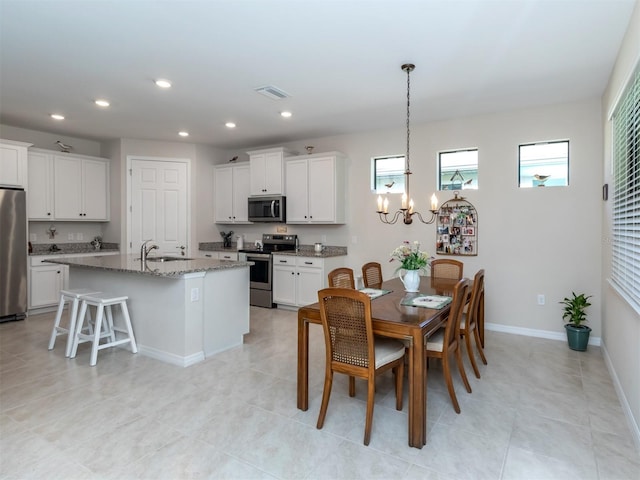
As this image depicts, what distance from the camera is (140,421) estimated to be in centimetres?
239

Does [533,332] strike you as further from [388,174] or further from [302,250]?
[302,250]

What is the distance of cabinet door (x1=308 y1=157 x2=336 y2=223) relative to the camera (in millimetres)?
5320

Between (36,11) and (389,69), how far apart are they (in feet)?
8.55

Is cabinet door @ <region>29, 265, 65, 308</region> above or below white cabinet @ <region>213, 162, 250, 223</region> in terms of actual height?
below

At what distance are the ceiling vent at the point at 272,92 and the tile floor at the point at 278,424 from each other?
266 cm

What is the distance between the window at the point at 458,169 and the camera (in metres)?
4.61

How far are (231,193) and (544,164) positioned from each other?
4.67m

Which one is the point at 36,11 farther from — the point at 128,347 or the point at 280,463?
the point at 280,463

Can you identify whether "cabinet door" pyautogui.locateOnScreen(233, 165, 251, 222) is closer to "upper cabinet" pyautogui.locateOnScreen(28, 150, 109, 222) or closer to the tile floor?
"upper cabinet" pyautogui.locateOnScreen(28, 150, 109, 222)

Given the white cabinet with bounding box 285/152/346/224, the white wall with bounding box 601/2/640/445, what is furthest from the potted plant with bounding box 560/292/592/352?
the white cabinet with bounding box 285/152/346/224

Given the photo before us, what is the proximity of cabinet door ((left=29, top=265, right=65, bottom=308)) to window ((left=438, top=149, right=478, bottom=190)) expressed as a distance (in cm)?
548

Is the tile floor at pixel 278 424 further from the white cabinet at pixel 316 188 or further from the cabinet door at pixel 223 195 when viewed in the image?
the cabinet door at pixel 223 195

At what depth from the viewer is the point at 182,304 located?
3.33 meters

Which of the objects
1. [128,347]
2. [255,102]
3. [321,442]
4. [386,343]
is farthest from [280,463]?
[255,102]
